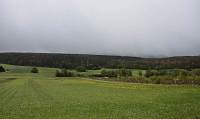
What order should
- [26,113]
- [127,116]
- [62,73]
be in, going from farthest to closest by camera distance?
[62,73] < [26,113] < [127,116]

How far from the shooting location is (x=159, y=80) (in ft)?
365

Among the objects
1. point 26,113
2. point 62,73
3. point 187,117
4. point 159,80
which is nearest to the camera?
point 187,117

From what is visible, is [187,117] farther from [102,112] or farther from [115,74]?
[115,74]

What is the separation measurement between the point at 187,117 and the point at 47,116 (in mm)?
11368

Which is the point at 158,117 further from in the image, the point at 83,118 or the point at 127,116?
the point at 83,118

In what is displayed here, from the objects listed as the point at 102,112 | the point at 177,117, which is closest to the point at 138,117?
the point at 177,117

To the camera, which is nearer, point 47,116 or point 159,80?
point 47,116

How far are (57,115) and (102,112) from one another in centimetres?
411

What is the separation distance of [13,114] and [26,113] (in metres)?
→ 1.24

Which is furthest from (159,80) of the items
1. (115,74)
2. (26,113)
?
(26,113)

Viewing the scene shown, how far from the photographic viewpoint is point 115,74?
18138 cm

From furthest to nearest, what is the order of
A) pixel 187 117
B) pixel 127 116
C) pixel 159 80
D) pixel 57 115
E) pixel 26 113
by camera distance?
1. pixel 159 80
2. pixel 26 113
3. pixel 57 115
4. pixel 127 116
5. pixel 187 117

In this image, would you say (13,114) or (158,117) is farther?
(13,114)

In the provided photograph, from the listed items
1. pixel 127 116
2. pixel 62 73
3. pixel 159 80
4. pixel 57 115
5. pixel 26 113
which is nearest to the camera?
pixel 127 116
